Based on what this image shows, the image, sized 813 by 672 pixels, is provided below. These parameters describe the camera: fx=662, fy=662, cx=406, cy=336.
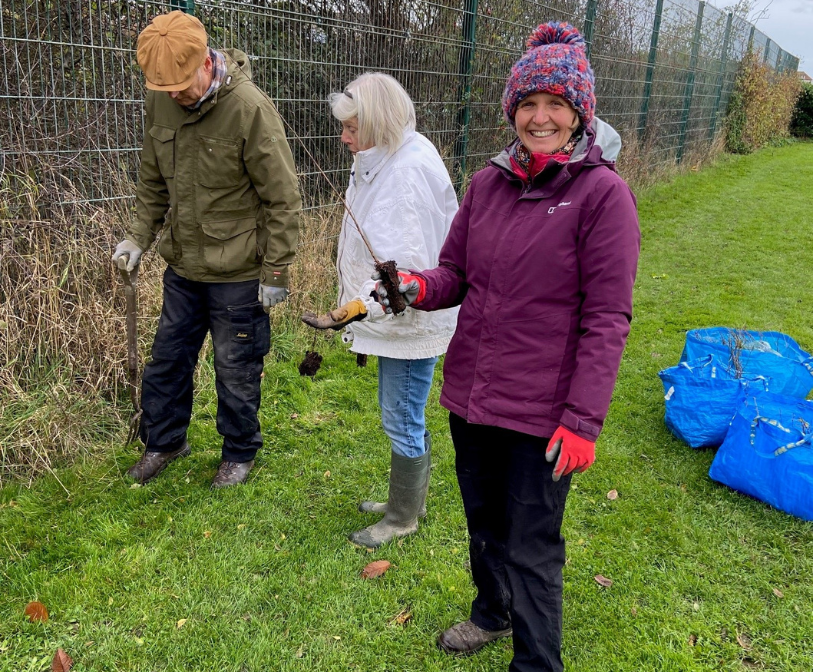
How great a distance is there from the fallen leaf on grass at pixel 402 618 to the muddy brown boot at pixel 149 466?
1507 millimetres

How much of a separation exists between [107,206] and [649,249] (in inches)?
266

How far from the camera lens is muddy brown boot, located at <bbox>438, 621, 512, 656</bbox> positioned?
246 centimetres

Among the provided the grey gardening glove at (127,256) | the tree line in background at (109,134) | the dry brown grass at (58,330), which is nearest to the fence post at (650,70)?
the tree line in background at (109,134)

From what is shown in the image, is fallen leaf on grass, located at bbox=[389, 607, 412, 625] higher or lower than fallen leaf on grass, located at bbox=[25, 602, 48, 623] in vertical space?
lower

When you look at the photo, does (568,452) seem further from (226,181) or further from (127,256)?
(127,256)

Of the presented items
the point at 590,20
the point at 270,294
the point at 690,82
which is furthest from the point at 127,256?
the point at 690,82

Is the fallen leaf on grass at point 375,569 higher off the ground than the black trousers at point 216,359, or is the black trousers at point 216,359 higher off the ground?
the black trousers at point 216,359

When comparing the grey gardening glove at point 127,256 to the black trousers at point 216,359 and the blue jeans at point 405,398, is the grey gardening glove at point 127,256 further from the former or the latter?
the blue jeans at point 405,398

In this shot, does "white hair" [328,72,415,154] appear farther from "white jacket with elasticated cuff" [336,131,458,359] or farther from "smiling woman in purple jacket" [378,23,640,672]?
"smiling woman in purple jacket" [378,23,640,672]

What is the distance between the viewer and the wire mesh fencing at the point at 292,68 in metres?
3.56

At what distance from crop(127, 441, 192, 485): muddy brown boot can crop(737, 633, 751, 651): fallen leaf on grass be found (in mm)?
2745

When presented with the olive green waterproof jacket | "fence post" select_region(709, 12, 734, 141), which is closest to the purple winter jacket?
the olive green waterproof jacket

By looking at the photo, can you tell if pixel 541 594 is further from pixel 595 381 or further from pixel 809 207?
pixel 809 207

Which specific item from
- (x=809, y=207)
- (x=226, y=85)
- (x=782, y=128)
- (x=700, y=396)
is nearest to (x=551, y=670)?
(x=700, y=396)
